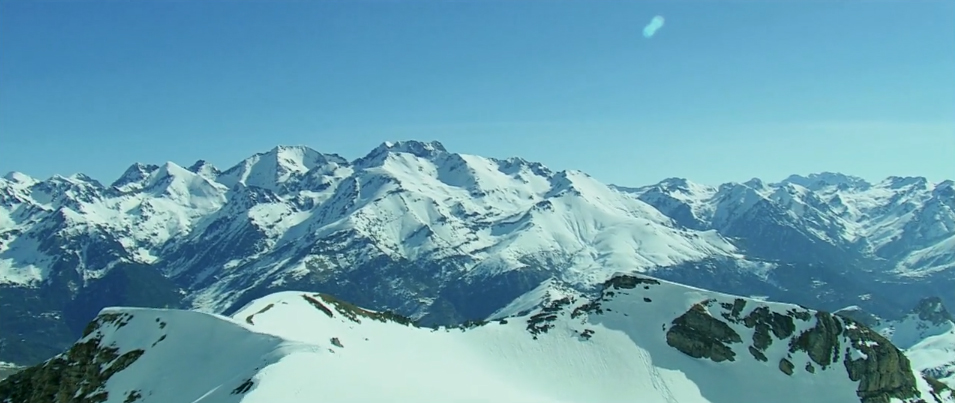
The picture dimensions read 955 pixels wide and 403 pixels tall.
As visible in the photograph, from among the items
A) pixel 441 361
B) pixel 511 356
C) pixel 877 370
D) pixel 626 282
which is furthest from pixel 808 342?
pixel 441 361

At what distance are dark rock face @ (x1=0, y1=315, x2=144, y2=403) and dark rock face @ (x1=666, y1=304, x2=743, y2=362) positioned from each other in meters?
104

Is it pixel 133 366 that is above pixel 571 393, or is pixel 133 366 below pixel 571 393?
below

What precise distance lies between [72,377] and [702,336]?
4615 inches

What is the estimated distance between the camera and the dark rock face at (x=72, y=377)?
99.8 meters

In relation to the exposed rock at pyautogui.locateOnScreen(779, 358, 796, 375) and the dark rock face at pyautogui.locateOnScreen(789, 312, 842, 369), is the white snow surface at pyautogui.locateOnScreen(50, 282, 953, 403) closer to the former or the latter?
the exposed rock at pyautogui.locateOnScreen(779, 358, 796, 375)

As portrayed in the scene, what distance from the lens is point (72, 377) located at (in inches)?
4043

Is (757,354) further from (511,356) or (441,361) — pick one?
(441,361)

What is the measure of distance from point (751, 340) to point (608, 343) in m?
30.6

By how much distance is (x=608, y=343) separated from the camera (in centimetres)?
14825

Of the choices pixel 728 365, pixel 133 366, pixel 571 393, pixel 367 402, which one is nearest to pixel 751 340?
pixel 728 365

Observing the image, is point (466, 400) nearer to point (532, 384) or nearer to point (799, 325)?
point (532, 384)

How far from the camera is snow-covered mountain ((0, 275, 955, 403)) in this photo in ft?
303

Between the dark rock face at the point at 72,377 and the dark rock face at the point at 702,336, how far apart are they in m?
104

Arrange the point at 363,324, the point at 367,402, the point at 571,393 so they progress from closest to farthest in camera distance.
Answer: the point at 367,402
the point at 571,393
the point at 363,324
